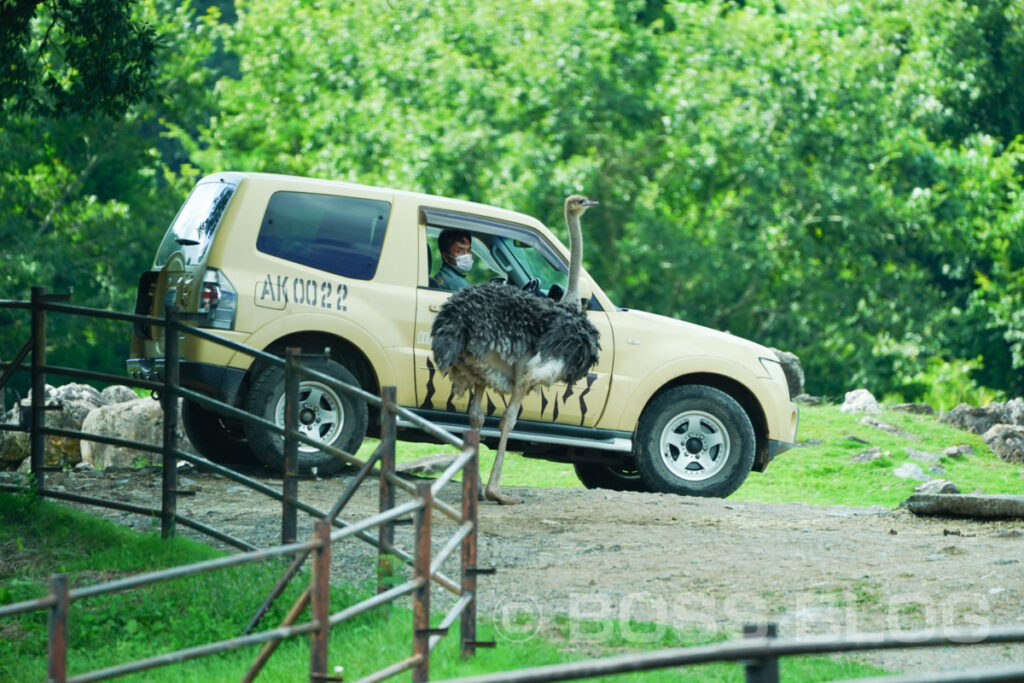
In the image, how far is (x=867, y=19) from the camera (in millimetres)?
31953

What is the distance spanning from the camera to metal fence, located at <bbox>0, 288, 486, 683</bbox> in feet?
14.3

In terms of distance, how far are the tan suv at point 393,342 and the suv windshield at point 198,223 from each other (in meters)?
0.02

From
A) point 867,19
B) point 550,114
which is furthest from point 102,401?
point 867,19

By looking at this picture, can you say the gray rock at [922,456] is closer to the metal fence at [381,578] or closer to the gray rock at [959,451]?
the gray rock at [959,451]

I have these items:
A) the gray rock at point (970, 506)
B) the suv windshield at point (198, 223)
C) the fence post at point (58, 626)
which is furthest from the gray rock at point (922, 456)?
the fence post at point (58, 626)

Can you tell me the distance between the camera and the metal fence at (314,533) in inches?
172

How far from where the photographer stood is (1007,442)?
17484 mm

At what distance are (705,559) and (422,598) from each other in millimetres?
3385

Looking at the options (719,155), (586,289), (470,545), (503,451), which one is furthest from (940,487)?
(719,155)

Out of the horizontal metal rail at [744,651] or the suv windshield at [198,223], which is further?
the suv windshield at [198,223]

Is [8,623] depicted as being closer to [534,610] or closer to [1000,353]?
[534,610]

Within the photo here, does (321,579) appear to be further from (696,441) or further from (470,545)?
(696,441)

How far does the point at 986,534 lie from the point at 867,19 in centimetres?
2368

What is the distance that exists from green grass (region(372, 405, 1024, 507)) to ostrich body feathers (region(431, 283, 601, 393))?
3.18 metres
